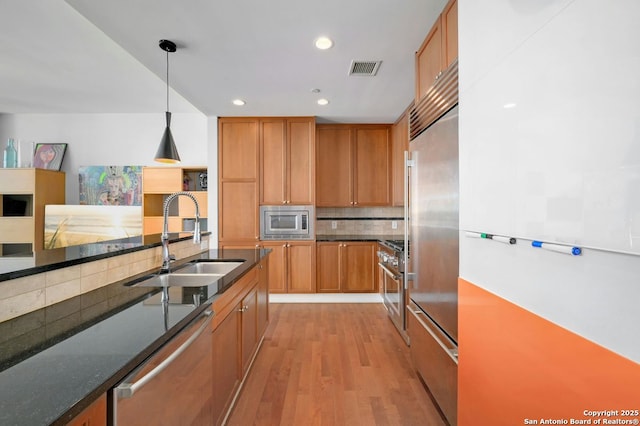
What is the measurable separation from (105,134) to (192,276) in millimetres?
4568

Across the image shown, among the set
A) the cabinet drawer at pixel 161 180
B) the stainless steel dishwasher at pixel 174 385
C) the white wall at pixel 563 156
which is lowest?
the stainless steel dishwasher at pixel 174 385

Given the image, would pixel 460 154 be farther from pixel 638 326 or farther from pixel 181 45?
pixel 181 45

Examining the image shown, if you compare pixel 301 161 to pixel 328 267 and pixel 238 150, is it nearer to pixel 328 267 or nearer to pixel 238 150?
pixel 238 150

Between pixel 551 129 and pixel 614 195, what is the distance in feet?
0.88

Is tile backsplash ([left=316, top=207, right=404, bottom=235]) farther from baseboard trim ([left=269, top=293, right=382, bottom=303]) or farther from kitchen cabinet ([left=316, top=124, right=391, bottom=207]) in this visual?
baseboard trim ([left=269, top=293, right=382, bottom=303])

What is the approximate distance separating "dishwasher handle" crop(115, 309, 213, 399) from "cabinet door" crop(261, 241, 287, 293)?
272 cm

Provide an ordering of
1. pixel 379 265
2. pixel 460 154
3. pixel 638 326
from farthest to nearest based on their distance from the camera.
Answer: pixel 379 265 → pixel 460 154 → pixel 638 326

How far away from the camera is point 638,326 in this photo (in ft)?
1.93

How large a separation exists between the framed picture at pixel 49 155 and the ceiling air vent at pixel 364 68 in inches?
208

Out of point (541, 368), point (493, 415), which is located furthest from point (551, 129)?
point (493, 415)

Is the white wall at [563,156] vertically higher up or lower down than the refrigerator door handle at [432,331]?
higher up

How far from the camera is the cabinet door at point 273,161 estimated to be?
4000 mm

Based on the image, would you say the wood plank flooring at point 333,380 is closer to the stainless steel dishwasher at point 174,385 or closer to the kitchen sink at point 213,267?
the stainless steel dishwasher at point 174,385

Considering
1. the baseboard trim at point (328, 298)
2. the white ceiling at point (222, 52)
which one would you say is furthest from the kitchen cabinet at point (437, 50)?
the baseboard trim at point (328, 298)
